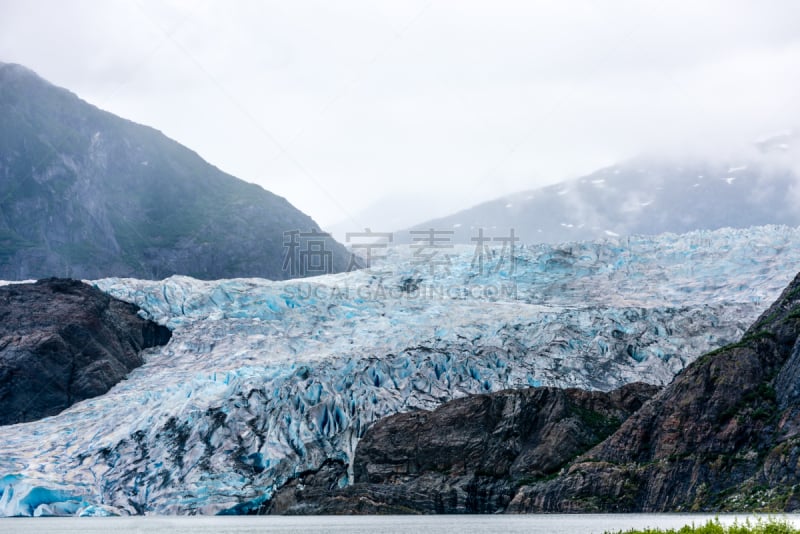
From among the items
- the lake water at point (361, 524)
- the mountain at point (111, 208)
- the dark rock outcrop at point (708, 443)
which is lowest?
the lake water at point (361, 524)

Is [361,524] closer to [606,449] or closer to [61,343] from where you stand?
[606,449]

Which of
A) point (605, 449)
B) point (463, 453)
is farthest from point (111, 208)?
point (605, 449)

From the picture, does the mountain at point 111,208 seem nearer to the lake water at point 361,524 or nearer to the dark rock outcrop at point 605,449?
the dark rock outcrop at point 605,449

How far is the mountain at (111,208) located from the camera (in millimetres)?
105625

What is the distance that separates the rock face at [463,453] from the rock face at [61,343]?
24391mm

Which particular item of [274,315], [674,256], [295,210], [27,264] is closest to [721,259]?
[674,256]

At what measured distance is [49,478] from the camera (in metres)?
57.6

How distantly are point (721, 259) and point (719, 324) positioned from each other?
48.2ft

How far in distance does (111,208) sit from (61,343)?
3795 cm

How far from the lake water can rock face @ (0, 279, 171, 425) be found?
18709 millimetres

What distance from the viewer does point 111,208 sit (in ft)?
370

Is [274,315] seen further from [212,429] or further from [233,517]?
[233,517]

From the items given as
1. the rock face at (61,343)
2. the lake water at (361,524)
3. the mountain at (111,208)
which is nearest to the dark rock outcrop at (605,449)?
the lake water at (361,524)

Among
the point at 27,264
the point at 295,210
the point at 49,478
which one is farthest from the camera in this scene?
the point at 295,210
